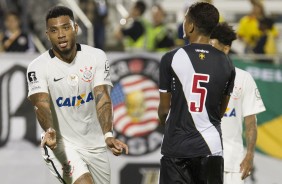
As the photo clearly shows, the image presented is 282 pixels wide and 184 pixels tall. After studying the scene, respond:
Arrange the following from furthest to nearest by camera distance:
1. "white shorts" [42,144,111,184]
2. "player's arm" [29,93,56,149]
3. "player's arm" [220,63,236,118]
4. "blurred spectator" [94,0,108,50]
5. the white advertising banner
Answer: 1. "blurred spectator" [94,0,108,50]
2. the white advertising banner
3. "white shorts" [42,144,111,184]
4. "player's arm" [29,93,56,149]
5. "player's arm" [220,63,236,118]

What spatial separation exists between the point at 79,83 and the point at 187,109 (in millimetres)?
1333

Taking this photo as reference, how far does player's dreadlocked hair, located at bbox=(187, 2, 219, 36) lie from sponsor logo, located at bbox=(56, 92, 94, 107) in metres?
1.49

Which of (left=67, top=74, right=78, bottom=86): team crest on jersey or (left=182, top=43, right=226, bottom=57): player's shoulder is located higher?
(left=182, top=43, right=226, bottom=57): player's shoulder

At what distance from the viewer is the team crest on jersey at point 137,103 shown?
14.0 m

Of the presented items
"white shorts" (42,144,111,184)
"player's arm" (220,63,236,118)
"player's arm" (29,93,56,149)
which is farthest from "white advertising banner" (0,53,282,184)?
"player's arm" (220,63,236,118)

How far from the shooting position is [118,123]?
14.0 meters

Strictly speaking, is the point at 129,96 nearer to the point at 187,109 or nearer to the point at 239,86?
the point at 239,86

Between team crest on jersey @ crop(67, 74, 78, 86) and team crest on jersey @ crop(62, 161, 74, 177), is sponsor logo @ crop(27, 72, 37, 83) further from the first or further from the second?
team crest on jersey @ crop(62, 161, 74, 177)

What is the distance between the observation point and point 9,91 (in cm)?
1399

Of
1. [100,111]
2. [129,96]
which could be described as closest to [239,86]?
[100,111]

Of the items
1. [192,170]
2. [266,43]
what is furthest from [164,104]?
[266,43]

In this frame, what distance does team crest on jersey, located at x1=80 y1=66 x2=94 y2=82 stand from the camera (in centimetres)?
887

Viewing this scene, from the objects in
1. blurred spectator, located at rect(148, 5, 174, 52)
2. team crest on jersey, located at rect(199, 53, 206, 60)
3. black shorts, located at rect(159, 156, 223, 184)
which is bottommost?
blurred spectator, located at rect(148, 5, 174, 52)

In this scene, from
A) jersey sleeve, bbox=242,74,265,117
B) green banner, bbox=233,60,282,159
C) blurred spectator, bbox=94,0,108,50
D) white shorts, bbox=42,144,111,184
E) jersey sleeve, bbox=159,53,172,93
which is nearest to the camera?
jersey sleeve, bbox=159,53,172,93
